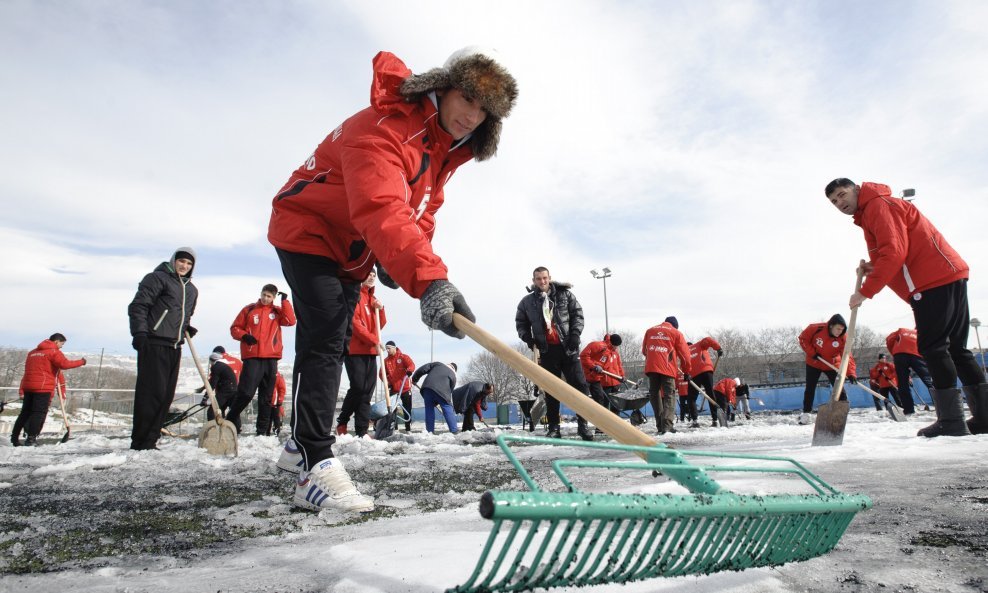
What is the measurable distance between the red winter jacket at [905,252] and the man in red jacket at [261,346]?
221 inches

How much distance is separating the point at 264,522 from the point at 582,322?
472 centimetres

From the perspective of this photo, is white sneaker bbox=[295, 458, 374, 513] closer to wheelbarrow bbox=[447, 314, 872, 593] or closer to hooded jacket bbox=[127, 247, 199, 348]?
wheelbarrow bbox=[447, 314, 872, 593]

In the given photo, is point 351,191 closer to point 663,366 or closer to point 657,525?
point 657,525

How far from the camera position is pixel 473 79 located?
7.47 ft

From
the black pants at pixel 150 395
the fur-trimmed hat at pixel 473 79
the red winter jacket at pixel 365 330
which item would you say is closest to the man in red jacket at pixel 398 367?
the red winter jacket at pixel 365 330

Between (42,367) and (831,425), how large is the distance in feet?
30.4

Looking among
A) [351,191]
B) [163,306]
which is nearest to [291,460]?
[351,191]

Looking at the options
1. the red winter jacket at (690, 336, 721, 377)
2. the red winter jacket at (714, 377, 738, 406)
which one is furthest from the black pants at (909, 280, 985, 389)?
the red winter jacket at (714, 377, 738, 406)

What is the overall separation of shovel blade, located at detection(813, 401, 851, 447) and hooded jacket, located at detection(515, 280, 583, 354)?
2456 millimetres

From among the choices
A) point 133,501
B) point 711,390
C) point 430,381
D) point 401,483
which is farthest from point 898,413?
point 133,501

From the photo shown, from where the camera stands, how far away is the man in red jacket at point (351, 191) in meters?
2.08

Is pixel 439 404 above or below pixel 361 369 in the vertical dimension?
below

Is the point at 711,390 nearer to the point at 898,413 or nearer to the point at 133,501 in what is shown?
the point at 898,413

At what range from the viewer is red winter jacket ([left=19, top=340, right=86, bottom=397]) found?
24.3 ft
